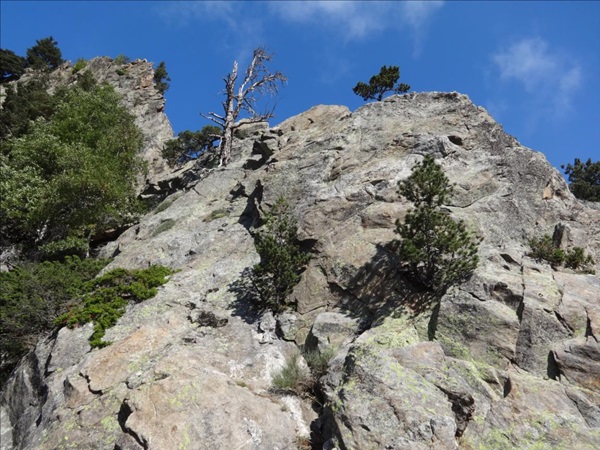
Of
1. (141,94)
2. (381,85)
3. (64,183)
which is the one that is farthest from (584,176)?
(141,94)

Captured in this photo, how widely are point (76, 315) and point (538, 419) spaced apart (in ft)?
43.1

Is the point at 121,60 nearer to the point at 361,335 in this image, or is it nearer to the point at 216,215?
the point at 216,215

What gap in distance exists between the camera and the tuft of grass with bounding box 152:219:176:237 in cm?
2151

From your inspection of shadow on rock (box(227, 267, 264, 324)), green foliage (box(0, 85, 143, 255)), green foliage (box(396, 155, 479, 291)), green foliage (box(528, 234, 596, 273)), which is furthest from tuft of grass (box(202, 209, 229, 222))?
green foliage (box(528, 234, 596, 273))

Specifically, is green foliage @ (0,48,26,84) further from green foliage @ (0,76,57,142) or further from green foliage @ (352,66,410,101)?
green foliage @ (352,66,410,101)

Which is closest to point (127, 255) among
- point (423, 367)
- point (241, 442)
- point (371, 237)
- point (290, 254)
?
point (290, 254)

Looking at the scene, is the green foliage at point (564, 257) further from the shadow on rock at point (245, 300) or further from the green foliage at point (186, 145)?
the green foliage at point (186, 145)

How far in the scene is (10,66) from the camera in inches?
2349

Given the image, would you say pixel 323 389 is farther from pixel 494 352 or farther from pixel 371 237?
pixel 371 237

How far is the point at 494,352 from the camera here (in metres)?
10.0

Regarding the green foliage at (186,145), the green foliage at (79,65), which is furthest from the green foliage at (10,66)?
the green foliage at (186,145)

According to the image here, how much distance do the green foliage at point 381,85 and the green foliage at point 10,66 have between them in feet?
172

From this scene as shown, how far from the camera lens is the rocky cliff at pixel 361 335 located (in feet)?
28.6

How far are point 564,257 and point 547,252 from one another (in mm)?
458
